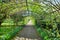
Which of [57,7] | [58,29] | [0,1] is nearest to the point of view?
[57,7]

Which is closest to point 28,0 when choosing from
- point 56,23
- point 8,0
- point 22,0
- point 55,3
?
point 22,0

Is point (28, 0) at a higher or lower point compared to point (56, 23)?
higher

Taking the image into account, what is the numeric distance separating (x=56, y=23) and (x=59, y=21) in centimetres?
22

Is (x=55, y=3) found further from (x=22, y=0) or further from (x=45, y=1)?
(x=22, y=0)

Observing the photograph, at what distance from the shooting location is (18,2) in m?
11.9

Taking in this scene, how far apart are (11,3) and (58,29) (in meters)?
3.20

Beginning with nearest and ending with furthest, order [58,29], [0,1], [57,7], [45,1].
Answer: [57,7] < [45,1] < [0,1] < [58,29]

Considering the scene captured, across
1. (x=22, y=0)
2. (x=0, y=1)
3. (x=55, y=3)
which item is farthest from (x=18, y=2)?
(x=55, y=3)

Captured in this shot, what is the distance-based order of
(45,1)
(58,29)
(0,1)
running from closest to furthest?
(45,1)
(0,1)
(58,29)

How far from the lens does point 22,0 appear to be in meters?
12.0

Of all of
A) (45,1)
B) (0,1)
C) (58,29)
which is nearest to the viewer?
(45,1)

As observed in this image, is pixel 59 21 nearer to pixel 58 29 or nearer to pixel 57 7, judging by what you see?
pixel 58 29

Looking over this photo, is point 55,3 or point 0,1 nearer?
point 55,3

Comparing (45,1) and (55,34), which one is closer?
(45,1)
